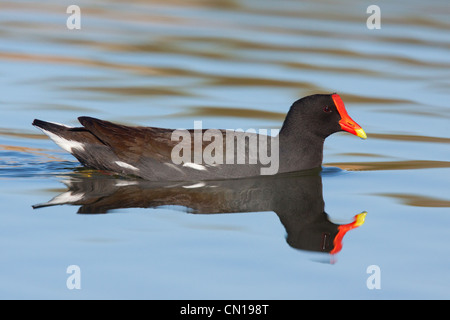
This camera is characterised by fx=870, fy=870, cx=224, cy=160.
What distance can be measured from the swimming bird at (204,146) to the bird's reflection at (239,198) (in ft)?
0.37

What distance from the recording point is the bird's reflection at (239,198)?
6461 millimetres

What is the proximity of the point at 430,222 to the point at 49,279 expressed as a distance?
307cm

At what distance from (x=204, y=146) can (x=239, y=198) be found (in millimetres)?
731

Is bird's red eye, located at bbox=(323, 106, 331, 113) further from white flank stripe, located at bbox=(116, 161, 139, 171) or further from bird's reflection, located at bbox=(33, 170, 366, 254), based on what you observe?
white flank stripe, located at bbox=(116, 161, 139, 171)

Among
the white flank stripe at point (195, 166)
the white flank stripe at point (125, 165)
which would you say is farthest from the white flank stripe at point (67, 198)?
the white flank stripe at point (195, 166)

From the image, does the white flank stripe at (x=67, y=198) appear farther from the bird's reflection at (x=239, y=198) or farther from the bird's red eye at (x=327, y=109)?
the bird's red eye at (x=327, y=109)

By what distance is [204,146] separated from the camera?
7.85m

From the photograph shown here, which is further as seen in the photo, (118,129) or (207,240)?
(118,129)

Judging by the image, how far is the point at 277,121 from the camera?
10.4 metres

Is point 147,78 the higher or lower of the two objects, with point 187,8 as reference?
lower

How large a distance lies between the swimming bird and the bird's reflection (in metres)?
0.11

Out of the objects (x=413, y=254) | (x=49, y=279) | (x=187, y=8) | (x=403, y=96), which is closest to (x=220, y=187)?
(x=413, y=254)

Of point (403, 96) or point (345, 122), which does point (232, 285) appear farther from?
point (403, 96)

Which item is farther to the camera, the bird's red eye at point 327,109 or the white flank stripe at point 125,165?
the bird's red eye at point 327,109
